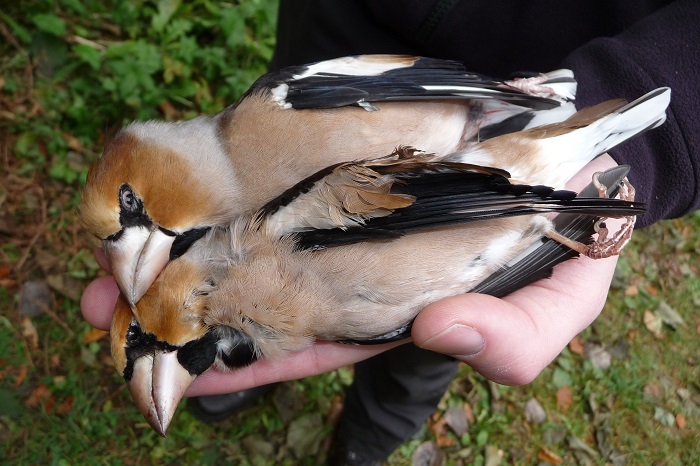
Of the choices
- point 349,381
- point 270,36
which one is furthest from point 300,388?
point 270,36

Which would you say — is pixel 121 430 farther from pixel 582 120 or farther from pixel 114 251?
pixel 582 120

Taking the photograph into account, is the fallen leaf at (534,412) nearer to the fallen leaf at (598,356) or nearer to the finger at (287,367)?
the fallen leaf at (598,356)

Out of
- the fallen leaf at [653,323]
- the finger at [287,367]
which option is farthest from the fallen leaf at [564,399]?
the finger at [287,367]

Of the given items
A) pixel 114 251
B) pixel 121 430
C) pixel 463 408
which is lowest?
pixel 463 408

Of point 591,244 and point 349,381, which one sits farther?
point 349,381

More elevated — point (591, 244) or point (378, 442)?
point (591, 244)
